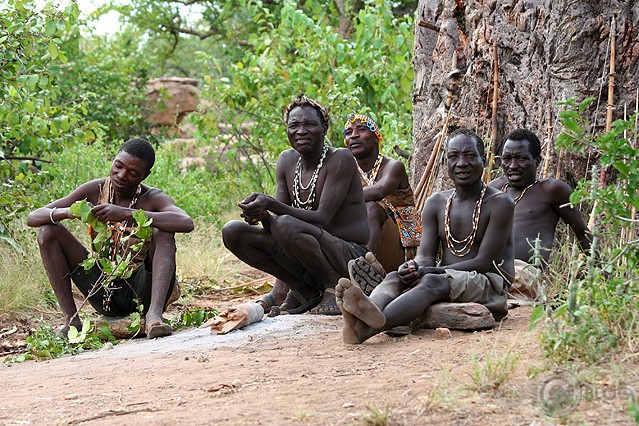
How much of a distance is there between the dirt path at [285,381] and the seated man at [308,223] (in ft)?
1.48

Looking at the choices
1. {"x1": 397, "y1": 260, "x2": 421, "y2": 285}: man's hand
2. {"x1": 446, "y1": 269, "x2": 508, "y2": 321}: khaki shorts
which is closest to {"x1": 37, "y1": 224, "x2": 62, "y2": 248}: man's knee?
{"x1": 397, "y1": 260, "x2": 421, "y2": 285}: man's hand

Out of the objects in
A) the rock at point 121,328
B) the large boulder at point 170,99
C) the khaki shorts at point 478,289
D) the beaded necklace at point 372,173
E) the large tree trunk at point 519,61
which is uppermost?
the large boulder at point 170,99

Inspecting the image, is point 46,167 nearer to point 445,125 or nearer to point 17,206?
point 17,206

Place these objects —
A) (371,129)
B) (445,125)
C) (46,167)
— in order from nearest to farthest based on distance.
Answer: (371,129) < (445,125) < (46,167)

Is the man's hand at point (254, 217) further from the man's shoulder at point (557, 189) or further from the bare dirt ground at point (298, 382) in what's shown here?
the man's shoulder at point (557, 189)

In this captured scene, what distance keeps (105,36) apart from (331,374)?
15.8 metres

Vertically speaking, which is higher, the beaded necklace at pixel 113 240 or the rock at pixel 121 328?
the beaded necklace at pixel 113 240

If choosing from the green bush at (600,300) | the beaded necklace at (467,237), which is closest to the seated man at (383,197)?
the beaded necklace at (467,237)

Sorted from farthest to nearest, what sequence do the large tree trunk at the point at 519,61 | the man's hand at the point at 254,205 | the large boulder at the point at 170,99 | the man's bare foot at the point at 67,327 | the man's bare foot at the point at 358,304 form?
the large boulder at the point at 170,99 < the large tree trunk at the point at 519,61 < the man's bare foot at the point at 67,327 < the man's hand at the point at 254,205 < the man's bare foot at the point at 358,304

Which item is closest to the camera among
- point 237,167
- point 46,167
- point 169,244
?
point 169,244

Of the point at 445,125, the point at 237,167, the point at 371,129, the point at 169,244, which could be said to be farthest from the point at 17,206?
the point at 237,167

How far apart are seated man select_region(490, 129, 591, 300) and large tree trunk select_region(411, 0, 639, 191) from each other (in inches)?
19.1

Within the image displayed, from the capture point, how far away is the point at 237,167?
12148 mm

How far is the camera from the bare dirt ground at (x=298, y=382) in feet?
9.82
